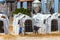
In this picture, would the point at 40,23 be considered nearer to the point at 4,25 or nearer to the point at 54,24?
the point at 54,24

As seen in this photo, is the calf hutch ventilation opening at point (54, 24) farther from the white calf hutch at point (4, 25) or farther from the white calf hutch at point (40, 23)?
the white calf hutch at point (4, 25)

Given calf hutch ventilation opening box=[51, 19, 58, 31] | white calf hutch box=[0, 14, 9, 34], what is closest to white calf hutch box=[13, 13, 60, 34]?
calf hutch ventilation opening box=[51, 19, 58, 31]

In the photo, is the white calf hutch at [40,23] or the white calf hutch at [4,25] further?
the white calf hutch at [40,23]

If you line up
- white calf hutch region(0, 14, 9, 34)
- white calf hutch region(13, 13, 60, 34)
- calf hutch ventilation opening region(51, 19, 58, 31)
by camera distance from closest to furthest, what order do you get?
white calf hutch region(0, 14, 9, 34) → white calf hutch region(13, 13, 60, 34) → calf hutch ventilation opening region(51, 19, 58, 31)

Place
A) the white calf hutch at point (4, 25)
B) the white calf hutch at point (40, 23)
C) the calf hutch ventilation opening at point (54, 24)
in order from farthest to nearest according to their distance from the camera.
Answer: the calf hutch ventilation opening at point (54, 24)
the white calf hutch at point (40, 23)
the white calf hutch at point (4, 25)

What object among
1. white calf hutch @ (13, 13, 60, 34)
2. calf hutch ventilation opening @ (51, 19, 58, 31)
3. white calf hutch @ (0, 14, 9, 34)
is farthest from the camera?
calf hutch ventilation opening @ (51, 19, 58, 31)

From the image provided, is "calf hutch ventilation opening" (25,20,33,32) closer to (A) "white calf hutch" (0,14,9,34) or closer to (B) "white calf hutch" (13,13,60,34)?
(B) "white calf hutch" (13,13,60,34)

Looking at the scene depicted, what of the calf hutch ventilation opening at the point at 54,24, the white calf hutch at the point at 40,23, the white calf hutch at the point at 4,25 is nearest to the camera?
the white calf hutch at the point at 4,25

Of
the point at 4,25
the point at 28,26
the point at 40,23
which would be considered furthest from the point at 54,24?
the point at 4,25

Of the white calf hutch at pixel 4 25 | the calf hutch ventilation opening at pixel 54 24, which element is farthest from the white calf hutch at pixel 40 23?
the white calf hutch at pixel 4 25

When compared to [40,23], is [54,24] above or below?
below

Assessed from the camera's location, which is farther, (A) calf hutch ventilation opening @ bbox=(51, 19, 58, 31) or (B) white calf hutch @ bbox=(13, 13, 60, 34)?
(A) calf hutch ventilation opening @ bbox=(51, 19, 58, 31)

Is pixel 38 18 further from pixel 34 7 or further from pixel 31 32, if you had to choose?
pixel 34 7

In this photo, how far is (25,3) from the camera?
1272 inches
